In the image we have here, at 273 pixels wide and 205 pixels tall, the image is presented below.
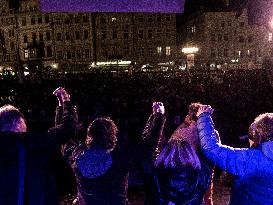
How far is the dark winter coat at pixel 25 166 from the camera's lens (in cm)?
261

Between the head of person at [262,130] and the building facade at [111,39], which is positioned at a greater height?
the building facade at [111,39]

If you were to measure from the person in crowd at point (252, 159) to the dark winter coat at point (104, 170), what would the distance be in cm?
54

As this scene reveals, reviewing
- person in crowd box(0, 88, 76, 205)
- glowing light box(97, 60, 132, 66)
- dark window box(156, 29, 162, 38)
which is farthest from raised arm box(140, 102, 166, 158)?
dark window box(156, 29, 162, 38)

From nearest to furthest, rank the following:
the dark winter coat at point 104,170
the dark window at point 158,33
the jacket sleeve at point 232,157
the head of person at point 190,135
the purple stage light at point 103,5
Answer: the jacket sleeve at point 232,157
the dark winter coat at point 104,170
the purple stage light at point 103,5
the head of person at point 190,135
the dark window at point 158,33

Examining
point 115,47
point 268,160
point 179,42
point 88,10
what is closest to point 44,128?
point 88,10

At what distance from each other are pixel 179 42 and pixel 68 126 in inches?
2911

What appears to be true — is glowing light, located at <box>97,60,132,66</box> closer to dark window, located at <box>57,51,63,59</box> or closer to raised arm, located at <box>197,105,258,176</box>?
dark window, located at <box>57,51,63,59</box>

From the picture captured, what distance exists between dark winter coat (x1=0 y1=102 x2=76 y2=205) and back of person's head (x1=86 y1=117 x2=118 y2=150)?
232 mm

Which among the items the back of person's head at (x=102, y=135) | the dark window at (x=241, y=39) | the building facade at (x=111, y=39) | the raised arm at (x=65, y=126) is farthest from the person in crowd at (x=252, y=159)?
the dark window at (x=241, y=39)

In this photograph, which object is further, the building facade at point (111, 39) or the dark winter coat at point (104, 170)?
the building facade at point (111, 39)

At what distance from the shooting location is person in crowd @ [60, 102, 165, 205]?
2.81 metres

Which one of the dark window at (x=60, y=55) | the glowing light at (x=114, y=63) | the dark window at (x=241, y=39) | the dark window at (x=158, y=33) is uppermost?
the dark window at (x=158, y=33)

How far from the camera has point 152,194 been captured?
109 inches

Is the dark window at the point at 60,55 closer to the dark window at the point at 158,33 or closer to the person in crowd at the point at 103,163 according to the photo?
the dark window at the point at 158,33
